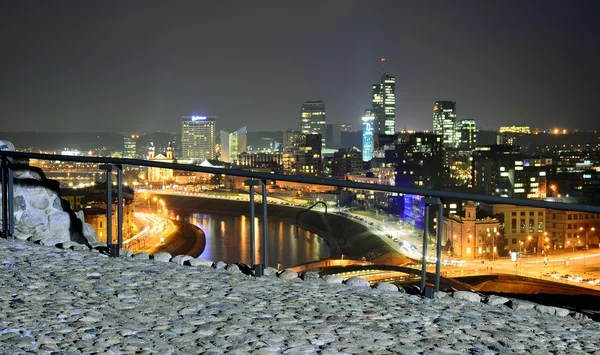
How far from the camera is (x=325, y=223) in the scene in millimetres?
53344

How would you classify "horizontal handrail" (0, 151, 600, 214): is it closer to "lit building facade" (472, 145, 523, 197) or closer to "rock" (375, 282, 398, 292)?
"rock" (375, 282, 398, 292)

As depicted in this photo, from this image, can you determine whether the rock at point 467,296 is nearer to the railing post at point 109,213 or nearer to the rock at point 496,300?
the rock at point 496,300

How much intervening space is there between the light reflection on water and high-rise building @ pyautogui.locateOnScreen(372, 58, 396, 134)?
4592 inches

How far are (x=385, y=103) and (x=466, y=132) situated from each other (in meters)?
48.1

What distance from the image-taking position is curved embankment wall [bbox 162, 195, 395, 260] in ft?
145

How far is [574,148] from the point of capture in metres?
88.4

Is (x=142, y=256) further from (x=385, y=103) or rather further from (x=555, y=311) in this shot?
(x=385, y=103)

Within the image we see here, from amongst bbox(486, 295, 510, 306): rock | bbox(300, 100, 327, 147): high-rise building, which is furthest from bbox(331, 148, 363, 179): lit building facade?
bbox(486, 295, 510, 306): rock

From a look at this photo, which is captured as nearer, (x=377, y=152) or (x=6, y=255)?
(x=6, y=255)

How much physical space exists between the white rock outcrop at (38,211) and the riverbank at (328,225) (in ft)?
106

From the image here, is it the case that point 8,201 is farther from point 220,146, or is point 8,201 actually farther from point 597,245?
point 220,146

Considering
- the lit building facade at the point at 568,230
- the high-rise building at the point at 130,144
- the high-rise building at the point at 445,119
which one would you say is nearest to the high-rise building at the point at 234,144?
the high-rise building at the point at 445,119

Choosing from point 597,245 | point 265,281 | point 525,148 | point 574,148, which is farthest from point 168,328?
point 525,148

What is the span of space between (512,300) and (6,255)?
3426mm
